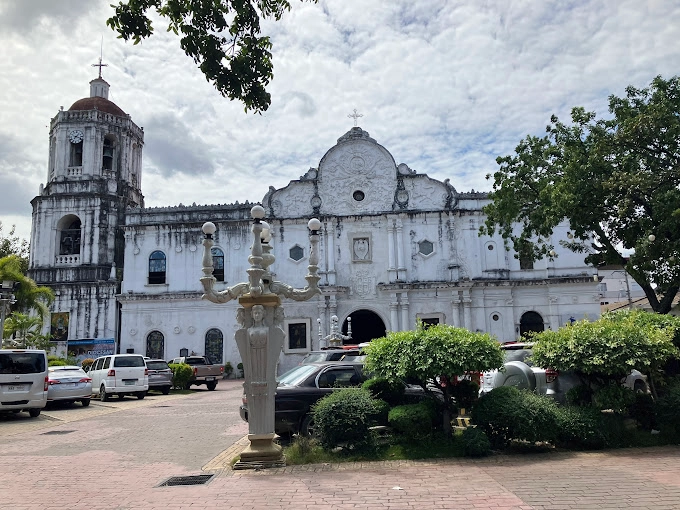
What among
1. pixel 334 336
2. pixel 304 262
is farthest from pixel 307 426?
pixel 304 262

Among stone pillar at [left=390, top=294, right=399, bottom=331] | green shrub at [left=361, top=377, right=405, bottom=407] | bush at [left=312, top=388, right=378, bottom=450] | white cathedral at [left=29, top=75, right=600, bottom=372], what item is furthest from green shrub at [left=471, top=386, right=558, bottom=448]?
stone pillar at [left=390, top=294, right=399, bottom=331]

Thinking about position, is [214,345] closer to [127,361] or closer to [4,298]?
[127,361]

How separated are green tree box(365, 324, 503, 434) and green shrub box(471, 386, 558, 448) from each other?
21.6 inches

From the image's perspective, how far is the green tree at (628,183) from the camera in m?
14.7

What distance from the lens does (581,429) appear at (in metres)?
8.52

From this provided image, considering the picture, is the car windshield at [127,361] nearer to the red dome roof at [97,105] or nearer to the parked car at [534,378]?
the parked car at [534,378]

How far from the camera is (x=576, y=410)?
8805 millimetres

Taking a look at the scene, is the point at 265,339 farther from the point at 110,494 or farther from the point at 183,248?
the point at 183,248

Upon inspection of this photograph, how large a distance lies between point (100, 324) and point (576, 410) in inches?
1108

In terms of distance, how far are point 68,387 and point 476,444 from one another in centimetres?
1331

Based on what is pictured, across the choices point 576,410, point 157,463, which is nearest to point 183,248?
point 157,463

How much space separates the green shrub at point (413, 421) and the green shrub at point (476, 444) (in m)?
0.62

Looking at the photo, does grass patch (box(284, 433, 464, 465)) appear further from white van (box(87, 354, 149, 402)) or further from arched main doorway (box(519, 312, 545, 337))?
arched main doorway (box(519, 312, 545, 337))

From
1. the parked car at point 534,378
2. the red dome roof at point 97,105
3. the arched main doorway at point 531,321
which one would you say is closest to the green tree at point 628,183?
the parked car at point 534,378
